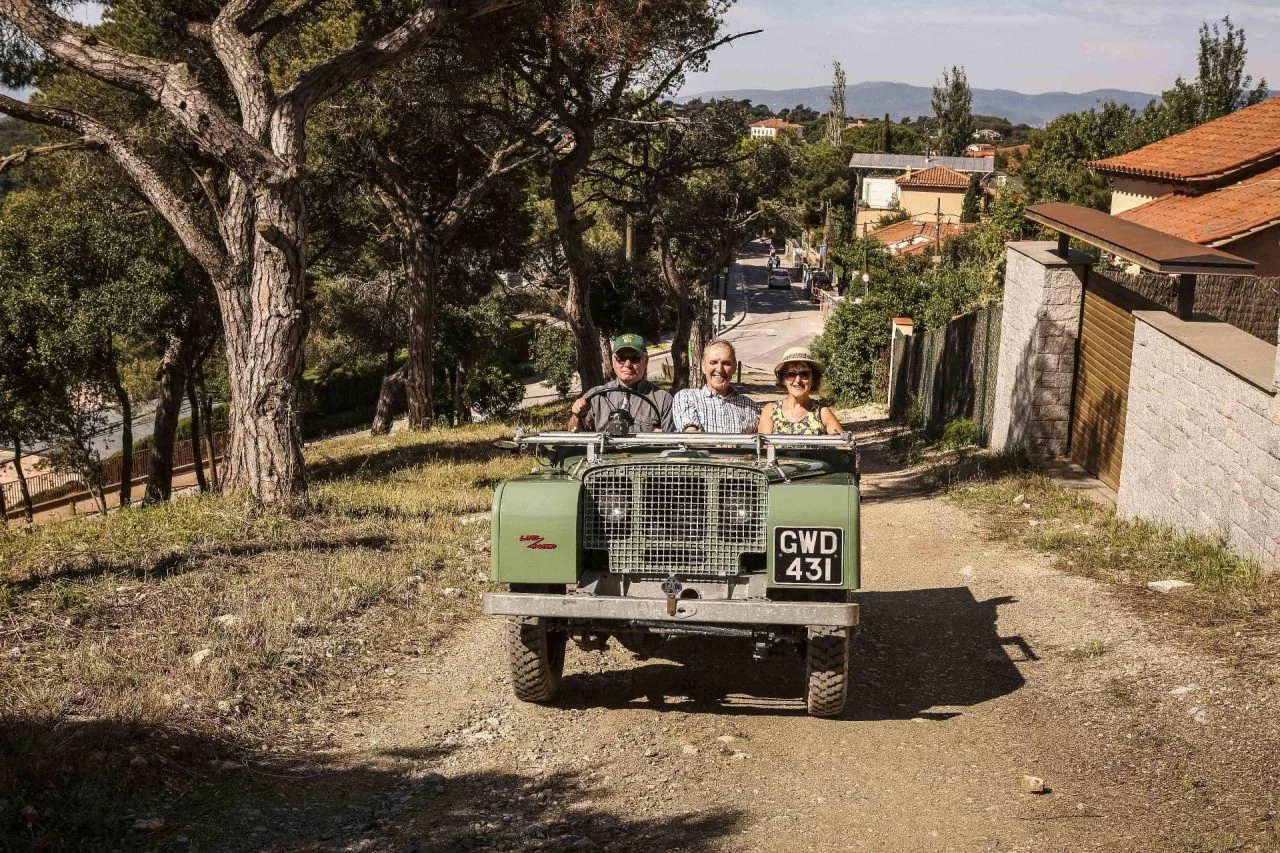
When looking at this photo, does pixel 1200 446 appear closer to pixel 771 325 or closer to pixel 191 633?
pixel 191 633

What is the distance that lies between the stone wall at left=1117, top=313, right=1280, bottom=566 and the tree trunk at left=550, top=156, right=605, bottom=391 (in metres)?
12.4

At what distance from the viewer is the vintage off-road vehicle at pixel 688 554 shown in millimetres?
5832

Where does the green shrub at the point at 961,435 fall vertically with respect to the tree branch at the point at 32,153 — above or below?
below

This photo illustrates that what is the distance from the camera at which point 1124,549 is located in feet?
32.2

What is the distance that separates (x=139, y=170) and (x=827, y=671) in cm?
923

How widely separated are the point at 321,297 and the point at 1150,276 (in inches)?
1080

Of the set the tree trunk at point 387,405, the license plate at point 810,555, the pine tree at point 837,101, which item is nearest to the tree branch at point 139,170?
the license plate at point 810,555

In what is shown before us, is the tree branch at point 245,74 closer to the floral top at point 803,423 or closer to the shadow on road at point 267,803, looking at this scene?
the floral top at point 803,423

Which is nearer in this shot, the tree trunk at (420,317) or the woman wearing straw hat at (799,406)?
the woman wearing straw hat at (799,406)

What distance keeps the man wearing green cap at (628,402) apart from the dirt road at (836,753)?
56.8 inches

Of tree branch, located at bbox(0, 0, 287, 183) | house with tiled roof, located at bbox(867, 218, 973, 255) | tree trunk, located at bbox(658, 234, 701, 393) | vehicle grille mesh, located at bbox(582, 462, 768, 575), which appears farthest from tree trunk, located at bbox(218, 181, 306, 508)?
house with tiled roof, located at bbox(867, 218, 973, 255)

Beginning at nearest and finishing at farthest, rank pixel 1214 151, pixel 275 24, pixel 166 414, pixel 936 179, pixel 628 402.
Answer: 1. pixel 628 402
2. pixel 275 24
3. pixel 166 414
4. pixel 1214 151
5. pixel 936 179

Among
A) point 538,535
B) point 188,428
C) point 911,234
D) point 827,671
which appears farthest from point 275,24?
point 911,234

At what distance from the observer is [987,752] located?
6016 millimetres
